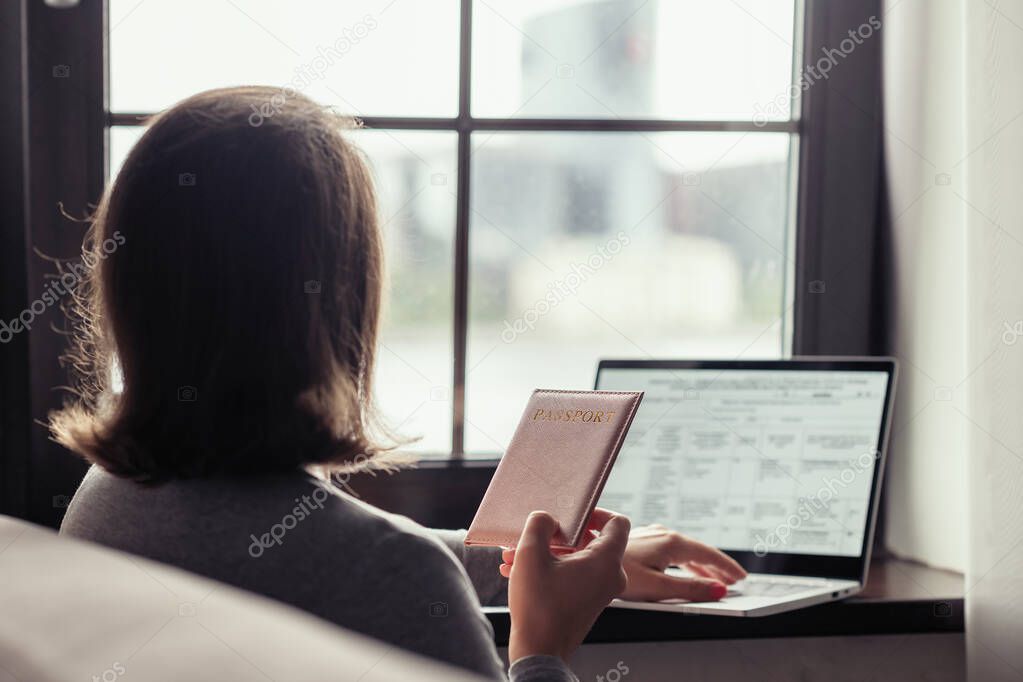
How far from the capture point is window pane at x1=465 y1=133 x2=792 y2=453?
1.41m

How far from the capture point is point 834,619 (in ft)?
3.78

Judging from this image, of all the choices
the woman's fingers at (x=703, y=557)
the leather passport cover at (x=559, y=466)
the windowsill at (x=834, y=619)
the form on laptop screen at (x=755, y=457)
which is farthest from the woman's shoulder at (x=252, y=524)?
the form on laptop screen at (x=755, y=457)

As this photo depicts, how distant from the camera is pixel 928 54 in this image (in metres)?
1.32

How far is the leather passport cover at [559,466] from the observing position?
0.91 metres

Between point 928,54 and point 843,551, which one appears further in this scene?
point 928,54

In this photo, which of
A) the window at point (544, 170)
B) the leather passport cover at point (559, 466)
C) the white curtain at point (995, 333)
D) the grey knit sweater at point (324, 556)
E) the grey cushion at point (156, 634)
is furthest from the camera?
the window at point (544, 170)

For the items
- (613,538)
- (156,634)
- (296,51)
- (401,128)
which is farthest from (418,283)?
(156,634)

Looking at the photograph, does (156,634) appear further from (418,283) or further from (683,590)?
(418,283)

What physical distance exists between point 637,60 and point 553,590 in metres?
0.86

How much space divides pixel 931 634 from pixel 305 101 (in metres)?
0.96

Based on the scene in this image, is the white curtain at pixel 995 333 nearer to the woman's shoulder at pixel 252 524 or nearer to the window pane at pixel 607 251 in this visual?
the window pane at pixel 607 251

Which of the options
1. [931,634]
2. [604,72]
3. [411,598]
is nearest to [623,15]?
[604,72]

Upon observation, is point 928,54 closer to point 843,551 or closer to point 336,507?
point 843,551

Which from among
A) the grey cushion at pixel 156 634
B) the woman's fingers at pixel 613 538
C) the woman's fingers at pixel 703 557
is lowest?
the woman's fingers at pixel 703 557
